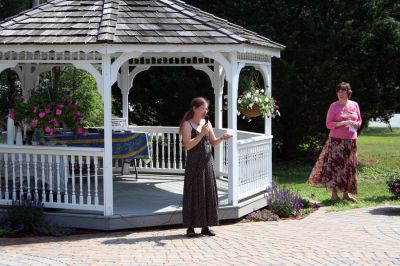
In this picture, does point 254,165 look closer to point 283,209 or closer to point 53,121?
point 283,209

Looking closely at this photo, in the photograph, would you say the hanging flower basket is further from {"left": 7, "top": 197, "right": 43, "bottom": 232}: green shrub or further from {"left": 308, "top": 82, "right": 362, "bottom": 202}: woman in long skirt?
{"left": 7, "top": 197, "right": 43, "bottom": 232}: green shrub

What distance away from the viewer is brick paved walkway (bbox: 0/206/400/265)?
745 centimetres

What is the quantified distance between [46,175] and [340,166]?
5.10m

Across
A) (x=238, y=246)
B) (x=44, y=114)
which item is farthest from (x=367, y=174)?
(x=44, y=114)

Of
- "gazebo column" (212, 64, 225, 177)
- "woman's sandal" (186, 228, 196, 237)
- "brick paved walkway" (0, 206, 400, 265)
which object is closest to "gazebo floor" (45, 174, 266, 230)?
"brick paved walkway" (0, 206, 400, 265)

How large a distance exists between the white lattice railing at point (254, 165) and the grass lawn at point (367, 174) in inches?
49.4

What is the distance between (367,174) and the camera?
17422 millimetres

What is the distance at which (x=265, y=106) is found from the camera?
428 inches

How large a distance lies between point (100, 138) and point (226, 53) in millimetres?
3291

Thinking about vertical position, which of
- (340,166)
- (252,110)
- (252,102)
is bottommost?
(340,166)

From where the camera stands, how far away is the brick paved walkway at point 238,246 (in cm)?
745

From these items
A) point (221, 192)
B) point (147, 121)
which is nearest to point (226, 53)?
point (221, 192)

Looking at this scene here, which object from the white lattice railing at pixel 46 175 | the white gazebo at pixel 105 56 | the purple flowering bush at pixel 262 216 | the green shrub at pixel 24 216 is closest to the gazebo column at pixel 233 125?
the white gazebo at pixel 105 56

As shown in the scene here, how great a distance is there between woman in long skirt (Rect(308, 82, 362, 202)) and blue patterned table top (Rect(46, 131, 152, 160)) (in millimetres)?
3325
